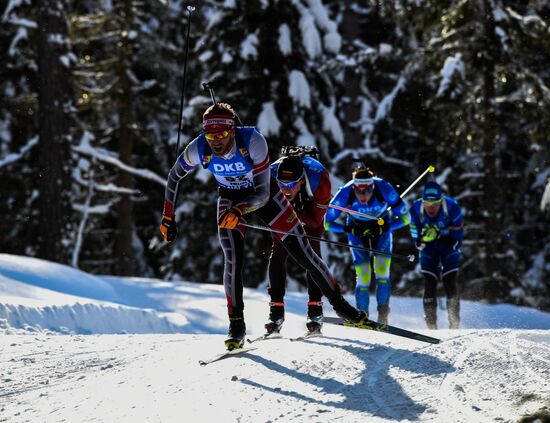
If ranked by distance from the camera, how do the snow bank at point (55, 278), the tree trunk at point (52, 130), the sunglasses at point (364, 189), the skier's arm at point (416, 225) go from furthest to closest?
the tree trunk at point (52, 130) → the snow bank at point (55, 278) → the skier's arm at point (416, 225) → the sunglasses at point (364, 189)

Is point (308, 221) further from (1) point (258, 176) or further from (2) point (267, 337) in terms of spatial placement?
(1) point (258, 176)

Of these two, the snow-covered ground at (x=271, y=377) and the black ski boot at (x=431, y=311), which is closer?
the snow-covered ground at (x=271, y=377)

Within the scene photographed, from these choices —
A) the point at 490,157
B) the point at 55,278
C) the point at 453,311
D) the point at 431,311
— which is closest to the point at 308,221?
the point at 431,311

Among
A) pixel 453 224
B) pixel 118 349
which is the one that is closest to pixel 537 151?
pixel 453 224

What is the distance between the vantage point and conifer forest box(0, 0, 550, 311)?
18719mm

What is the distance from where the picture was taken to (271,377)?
250 inches

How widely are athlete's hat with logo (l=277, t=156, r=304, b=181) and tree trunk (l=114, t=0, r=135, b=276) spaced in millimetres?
16984

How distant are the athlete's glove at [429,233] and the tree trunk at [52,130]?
9029mm

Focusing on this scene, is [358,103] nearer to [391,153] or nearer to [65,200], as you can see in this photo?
[391,153]

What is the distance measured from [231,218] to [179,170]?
2.96 ft

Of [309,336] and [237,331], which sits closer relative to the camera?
[237,331]

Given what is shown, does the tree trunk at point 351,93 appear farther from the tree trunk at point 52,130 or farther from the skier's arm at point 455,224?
the skier's arm at point 455,224

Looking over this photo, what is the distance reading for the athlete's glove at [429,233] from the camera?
1091 centimetres

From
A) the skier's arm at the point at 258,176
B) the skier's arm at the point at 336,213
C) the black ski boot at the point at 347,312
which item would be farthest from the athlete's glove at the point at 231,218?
the skier's arm at the point at 336,213
